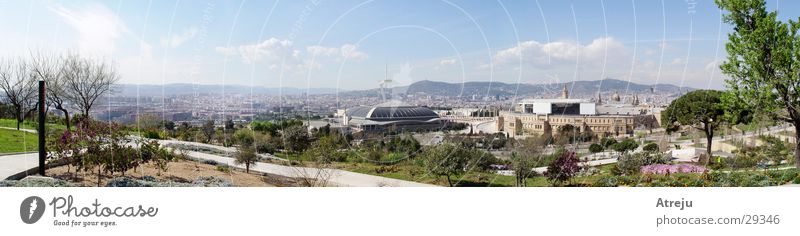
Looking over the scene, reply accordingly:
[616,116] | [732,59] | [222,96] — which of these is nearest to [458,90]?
[222,96]

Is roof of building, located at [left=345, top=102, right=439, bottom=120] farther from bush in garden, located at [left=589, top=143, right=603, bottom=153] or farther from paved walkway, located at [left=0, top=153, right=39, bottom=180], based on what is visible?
paved walkway, located at [left=0, top=153, right=39, bottom=180]

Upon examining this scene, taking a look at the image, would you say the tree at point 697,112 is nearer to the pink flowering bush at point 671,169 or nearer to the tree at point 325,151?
the pink flowering bush at point 671,169

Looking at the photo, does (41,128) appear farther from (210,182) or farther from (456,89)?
(456,89)

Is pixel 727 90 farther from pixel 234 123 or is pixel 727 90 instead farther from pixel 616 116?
pixel 234 123

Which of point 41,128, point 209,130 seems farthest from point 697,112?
point 41,128

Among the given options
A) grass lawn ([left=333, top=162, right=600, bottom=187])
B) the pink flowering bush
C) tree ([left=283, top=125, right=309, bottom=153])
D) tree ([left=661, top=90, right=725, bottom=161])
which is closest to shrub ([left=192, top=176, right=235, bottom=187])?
tree ([left=283, top=125, right=309, bottom=153])

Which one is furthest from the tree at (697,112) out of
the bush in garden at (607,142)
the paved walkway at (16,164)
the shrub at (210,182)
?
the paved walkway at (16,164)
